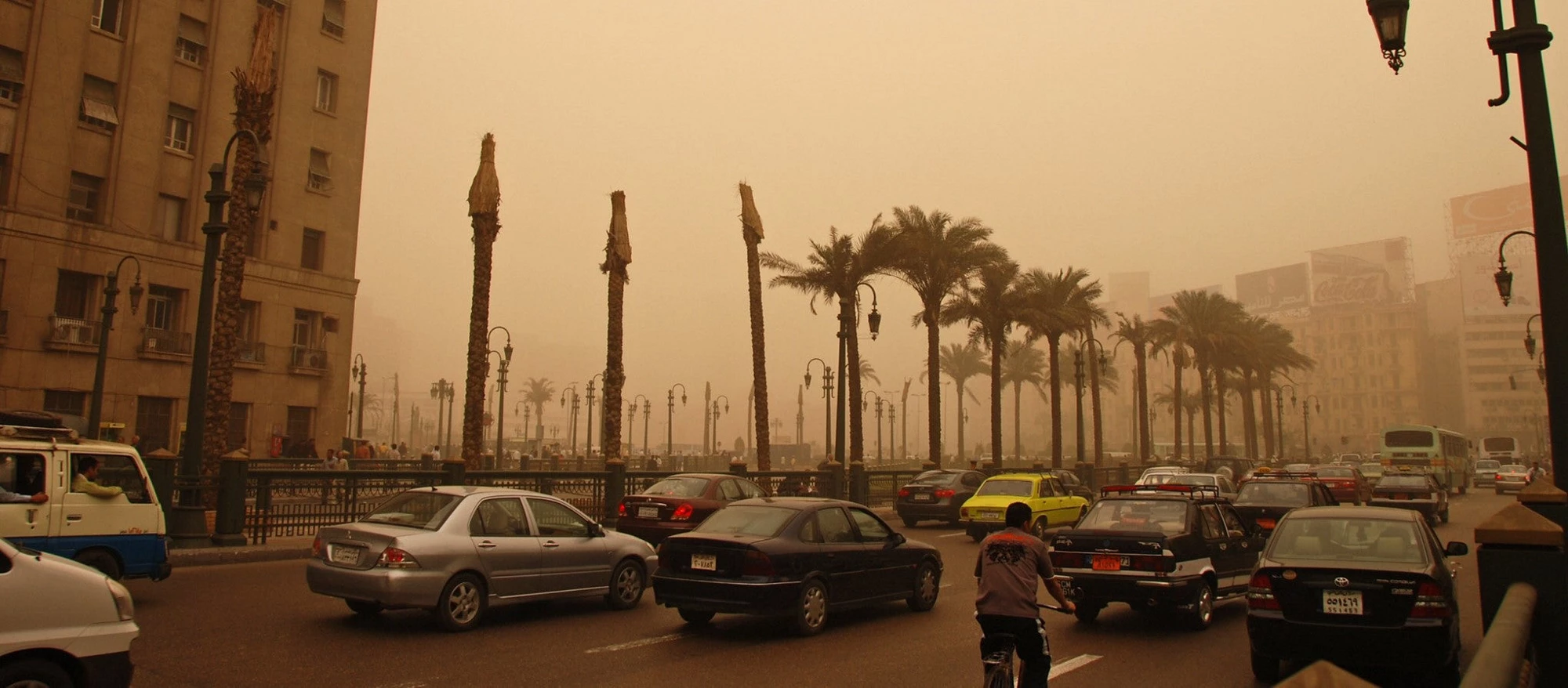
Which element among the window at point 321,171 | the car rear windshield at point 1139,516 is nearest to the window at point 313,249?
the window at point 321,171

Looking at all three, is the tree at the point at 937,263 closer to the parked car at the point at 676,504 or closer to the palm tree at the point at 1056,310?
the palm tree at the point at 1056,310

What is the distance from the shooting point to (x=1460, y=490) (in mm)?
49625

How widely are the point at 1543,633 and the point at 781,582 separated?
618 cm

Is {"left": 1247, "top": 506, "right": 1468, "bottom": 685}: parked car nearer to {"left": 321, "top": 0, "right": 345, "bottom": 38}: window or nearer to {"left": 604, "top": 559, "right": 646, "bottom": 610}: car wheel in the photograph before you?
{"left": 604, "top": 559, "right": 646, "bottom": 610}: car wheel

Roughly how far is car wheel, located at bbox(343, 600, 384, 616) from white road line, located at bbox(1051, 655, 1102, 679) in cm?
694

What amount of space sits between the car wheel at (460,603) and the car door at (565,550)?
853 millimetres

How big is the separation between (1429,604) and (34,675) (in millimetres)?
9481

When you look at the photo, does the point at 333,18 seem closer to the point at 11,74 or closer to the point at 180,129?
the point at 180,129

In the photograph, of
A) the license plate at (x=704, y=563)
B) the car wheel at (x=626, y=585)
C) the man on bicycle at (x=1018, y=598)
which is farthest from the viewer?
the car wheel at (x=626, y=585)

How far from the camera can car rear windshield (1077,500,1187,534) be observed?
11.4 m

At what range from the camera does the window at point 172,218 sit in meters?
35.4

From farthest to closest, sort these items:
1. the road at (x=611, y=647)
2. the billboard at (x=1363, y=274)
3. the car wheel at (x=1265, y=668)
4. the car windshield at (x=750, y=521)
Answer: the billboard at (x=1363, y=274), the car windshield at (x=750, y=521), the car wheel at (x=1265, y=668), the road at (x=611, y=647)

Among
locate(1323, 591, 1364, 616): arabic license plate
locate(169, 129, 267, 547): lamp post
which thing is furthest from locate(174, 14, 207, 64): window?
locate(1323, 591, 1364, 616): arabic license plate

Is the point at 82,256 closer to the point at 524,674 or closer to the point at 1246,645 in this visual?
the point at 524,674
